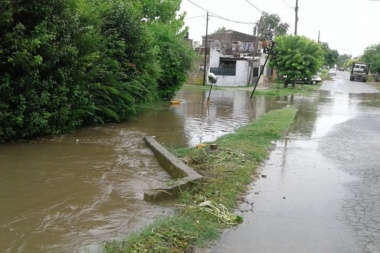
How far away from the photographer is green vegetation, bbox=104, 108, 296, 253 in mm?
4094

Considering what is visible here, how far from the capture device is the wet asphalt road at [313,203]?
4488 millimetres

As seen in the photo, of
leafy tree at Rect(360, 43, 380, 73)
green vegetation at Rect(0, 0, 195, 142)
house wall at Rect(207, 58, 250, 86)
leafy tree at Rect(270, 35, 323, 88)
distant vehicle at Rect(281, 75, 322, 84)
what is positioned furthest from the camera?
leafy tree at Rect(360, 43, 380, 73)

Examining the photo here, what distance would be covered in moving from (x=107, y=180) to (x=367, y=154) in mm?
6799

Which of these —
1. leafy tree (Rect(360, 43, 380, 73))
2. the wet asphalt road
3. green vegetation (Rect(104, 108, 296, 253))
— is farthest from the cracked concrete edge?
leafy tree (Rect(360, 43, 380, 73))

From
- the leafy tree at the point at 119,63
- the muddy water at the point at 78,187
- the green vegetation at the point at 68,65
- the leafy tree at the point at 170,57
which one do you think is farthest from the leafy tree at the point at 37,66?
the leafy tree at the point at 170,57

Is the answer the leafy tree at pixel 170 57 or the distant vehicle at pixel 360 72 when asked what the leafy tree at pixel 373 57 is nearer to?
the distant vehicle at pixel 360 72

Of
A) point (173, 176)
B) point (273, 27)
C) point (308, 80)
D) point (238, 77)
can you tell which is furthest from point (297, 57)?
point (273, 27)

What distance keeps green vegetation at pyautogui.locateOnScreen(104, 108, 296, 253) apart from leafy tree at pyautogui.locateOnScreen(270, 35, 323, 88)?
2582 centimetres

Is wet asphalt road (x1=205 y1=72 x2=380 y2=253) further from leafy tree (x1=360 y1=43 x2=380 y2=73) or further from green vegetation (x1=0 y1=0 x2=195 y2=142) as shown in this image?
leafy tree (x1=360 y1=43 x2=380 y2=73)

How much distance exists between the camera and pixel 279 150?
975 cm

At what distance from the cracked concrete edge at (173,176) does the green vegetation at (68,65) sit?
9.85 feet

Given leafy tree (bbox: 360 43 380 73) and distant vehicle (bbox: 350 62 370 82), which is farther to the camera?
leafy tree (bbox: 360 43 380 73)

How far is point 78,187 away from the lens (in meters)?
6.17

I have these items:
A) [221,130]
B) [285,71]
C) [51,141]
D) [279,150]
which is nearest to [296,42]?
[285,71]
